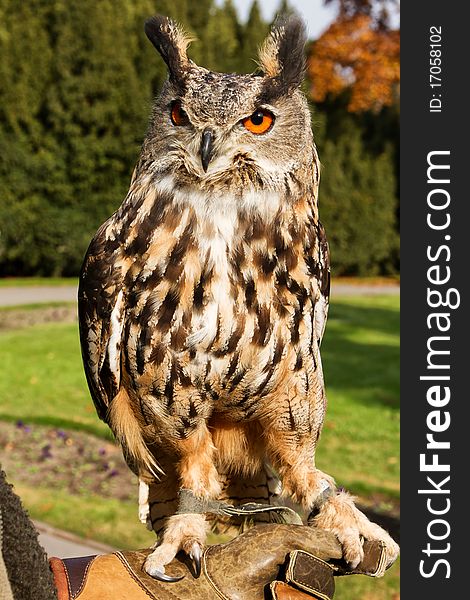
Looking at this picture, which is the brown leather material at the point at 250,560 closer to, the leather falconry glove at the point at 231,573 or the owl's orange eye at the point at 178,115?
the leather falconry glove at the point at 231,573

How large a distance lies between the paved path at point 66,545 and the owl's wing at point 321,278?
114 inches

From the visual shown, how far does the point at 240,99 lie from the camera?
2.01 m

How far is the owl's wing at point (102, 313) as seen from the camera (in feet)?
6.88

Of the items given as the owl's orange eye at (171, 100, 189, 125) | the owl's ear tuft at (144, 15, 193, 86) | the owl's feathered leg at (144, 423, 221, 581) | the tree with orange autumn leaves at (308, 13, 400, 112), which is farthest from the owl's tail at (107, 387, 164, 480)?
the tree with orange autumn leaves at (308, 13, 400, 112)

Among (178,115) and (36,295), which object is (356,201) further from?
(178,115)

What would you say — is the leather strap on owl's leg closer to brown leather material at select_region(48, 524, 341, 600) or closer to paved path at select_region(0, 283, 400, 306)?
brown leather material at select_region(48, 524, 341, 600)

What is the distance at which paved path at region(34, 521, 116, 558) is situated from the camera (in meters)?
4.50

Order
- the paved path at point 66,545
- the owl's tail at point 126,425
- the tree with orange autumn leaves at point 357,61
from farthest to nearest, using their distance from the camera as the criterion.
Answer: the tree with orange autumn leaves at point 357,61
the paved path at point 66,545
the owl's tail at point 126,425

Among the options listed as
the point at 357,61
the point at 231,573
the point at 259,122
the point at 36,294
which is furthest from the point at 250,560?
the point at 357,61

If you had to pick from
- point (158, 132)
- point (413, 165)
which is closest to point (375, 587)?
point (158, 132)

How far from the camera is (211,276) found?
2.02m

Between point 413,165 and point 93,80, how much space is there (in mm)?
9088

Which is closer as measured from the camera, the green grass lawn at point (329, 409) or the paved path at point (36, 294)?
the green grass lawn at point (329, 409)

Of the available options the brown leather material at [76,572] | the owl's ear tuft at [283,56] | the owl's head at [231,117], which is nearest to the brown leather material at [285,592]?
the brown leather material at [76,572]
